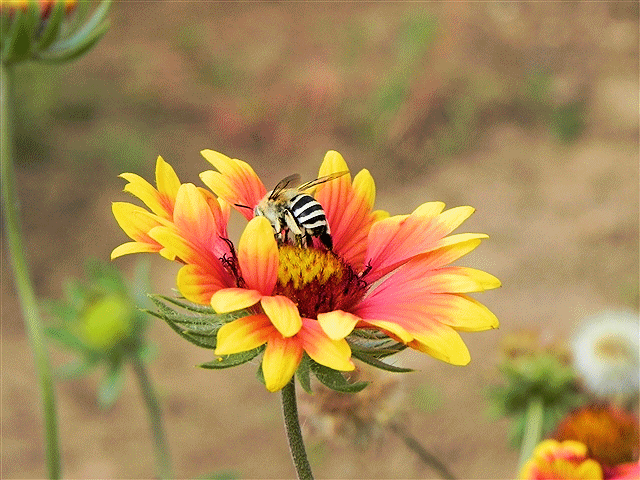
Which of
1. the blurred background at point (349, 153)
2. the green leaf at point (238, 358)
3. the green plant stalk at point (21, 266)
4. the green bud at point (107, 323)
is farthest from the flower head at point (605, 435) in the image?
the blurred background at point (349, 153)

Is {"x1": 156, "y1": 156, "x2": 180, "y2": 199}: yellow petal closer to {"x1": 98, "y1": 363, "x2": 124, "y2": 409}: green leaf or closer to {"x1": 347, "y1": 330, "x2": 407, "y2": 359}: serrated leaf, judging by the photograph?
{"x1": 347, "y1": 330, "x2": 407, "y2": 359}: serrated leaf

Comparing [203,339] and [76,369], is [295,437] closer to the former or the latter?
[203,339]

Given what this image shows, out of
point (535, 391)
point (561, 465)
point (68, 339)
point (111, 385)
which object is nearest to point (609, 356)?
point (535, 391)

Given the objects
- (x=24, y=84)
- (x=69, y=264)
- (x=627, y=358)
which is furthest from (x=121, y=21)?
(x=627, y=358)

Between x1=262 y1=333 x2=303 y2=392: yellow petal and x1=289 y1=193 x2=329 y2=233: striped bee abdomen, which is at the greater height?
x1=289 y1=193 x2=329 y2=233: striped bee abdomen

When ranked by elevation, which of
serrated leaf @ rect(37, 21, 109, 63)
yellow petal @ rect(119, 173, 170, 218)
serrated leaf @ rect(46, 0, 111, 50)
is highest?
serrated leaf @ rect(46, 0, 111, 50)

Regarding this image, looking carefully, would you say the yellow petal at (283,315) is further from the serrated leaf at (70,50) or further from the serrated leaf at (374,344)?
the serrated leaf at (70,50)

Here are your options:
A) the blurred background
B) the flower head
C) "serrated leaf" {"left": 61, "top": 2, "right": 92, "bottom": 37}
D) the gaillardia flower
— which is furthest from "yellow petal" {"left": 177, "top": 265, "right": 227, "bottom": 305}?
the blurred background

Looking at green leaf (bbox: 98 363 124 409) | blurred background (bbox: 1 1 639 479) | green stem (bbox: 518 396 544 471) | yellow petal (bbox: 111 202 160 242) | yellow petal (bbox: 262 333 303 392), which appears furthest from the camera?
blurred background (bbox: 1 1 639 479)
